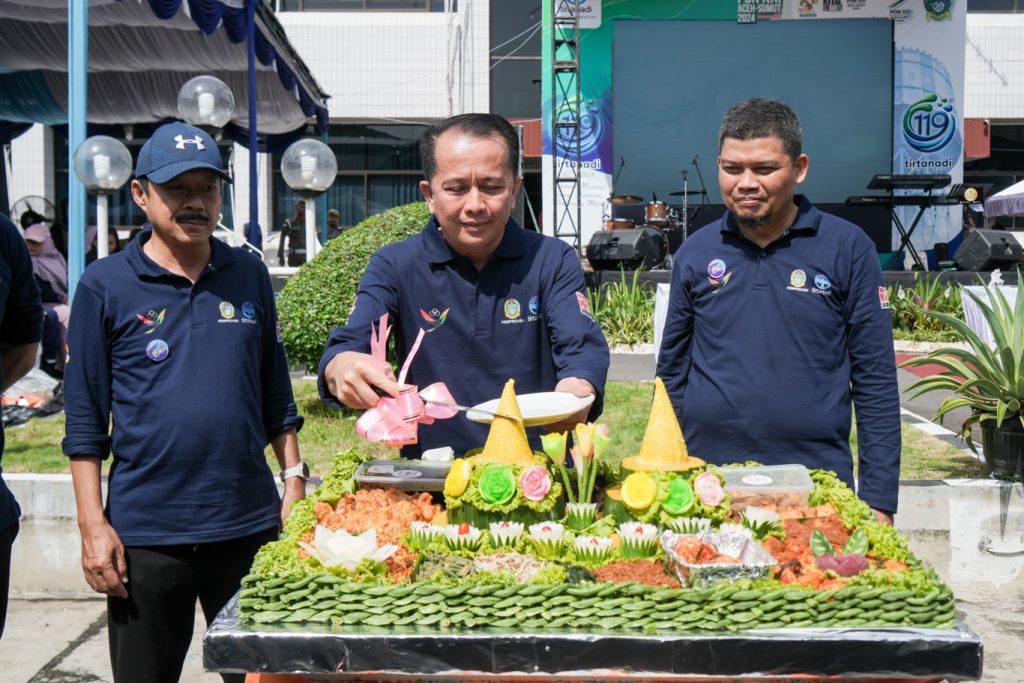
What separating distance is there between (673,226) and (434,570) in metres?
17.6

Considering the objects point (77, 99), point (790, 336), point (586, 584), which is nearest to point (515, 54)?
point (77, 99)

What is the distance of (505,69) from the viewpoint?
24922 mm

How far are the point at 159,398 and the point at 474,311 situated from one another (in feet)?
2.84

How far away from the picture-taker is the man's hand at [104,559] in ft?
8.69

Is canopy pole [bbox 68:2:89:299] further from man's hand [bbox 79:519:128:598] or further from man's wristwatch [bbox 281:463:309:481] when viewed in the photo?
man's hand [bbox 79:519:128:598]

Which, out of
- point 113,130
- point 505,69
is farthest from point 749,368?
point 505,69

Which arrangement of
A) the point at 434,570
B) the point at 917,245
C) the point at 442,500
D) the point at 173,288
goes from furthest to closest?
the point at 917,245, the point at 173,288, the point at 442,500, the point at 434,570

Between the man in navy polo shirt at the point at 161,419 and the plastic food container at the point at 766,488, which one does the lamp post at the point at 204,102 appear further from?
the plastic food container at the point at 766,488

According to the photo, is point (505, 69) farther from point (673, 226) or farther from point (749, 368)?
point (749, 368)

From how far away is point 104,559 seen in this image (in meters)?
2.65

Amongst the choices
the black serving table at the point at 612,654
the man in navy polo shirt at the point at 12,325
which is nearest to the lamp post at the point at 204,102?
the man in navy polo shirt at the point at 12,325

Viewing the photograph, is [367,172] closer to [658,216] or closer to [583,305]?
[658,216]

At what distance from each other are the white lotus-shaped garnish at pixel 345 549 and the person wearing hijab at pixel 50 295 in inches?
303

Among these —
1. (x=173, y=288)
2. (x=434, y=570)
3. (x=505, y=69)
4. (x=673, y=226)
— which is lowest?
(x=434, y=570)
